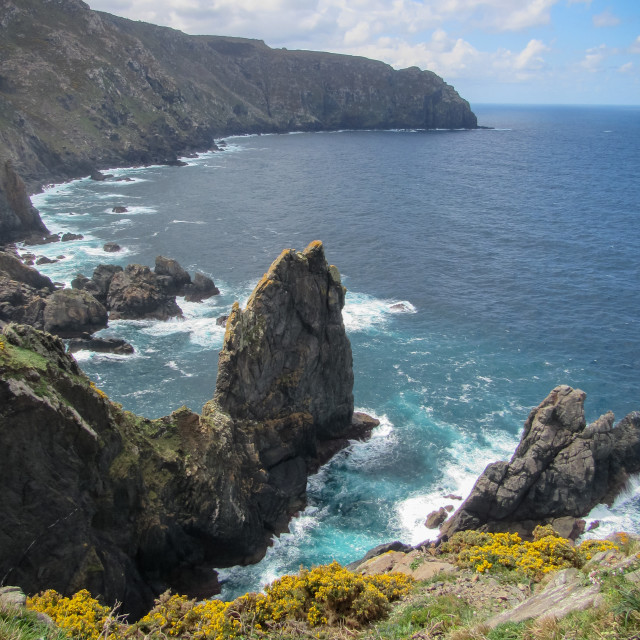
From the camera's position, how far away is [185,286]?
7800 cm

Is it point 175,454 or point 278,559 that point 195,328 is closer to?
point 175,454

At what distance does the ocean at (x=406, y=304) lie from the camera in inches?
1772

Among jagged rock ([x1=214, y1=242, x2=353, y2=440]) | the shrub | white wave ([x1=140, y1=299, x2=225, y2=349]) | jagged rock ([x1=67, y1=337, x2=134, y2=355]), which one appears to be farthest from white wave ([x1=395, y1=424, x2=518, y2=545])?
jagged rock ([x1=67, y1=337, x2=134, y2=355])

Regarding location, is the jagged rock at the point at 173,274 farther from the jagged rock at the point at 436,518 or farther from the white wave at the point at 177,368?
the jagged rock at the point at 436,518

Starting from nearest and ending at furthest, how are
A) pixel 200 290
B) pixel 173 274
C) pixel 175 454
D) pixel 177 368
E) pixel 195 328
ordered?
pixel 175 454 < pixel 177 368 < pixel 195 328 < pixel 200 290 < pixel 173 274

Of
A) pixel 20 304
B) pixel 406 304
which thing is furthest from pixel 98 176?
pixel 406 304

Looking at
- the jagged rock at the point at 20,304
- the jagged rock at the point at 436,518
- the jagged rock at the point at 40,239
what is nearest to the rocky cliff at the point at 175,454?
the jagged rock at the point at 436,518

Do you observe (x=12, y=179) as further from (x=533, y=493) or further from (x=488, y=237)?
(x=533, y=493)

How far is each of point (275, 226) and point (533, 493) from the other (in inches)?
3184

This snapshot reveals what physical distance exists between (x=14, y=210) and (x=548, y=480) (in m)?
92.9

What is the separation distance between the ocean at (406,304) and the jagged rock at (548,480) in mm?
3170

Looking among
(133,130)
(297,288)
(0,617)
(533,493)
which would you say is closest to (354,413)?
(297,288)

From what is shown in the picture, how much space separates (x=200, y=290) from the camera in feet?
252

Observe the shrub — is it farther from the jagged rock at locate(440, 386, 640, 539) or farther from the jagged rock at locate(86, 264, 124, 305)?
the jagged rock at locate(86, 264, 124, 305)
